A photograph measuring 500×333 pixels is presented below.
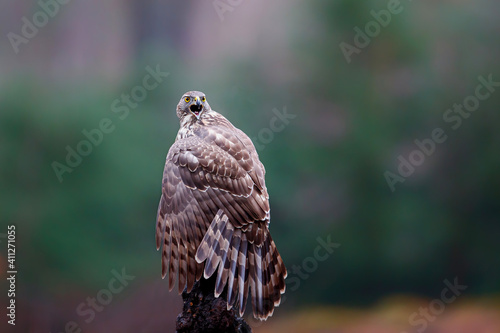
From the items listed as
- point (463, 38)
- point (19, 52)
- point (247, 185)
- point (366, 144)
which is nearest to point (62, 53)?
point (19, 52)

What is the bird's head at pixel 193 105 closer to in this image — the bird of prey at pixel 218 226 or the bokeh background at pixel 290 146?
the bird of prey at pixel 218 226

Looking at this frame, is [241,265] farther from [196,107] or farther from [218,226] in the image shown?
[196,107]

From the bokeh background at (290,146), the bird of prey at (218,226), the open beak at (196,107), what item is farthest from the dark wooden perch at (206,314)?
the bokeh background at (290,146)

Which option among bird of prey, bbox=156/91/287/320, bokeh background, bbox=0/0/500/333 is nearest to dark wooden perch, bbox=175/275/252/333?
bird of prey, bbox=156/91/287/320

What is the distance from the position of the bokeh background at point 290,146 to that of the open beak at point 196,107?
1.04m

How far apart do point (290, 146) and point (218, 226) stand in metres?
1.62

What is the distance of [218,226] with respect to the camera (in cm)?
286

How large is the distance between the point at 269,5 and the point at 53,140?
213cm

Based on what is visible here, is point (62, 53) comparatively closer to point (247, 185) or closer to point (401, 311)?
point (247, 185)

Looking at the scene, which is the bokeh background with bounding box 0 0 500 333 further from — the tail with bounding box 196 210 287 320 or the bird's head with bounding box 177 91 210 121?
the tail with bounding box 196 210 287 320

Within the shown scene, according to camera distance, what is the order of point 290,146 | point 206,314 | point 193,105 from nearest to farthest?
1. point 206,314
2. point 193,105
3. point 290,146

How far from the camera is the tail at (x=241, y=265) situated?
280cm

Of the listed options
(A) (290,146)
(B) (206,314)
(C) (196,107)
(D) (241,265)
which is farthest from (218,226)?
(A) (290,146)

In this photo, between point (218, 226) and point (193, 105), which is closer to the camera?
point (218, 226)
